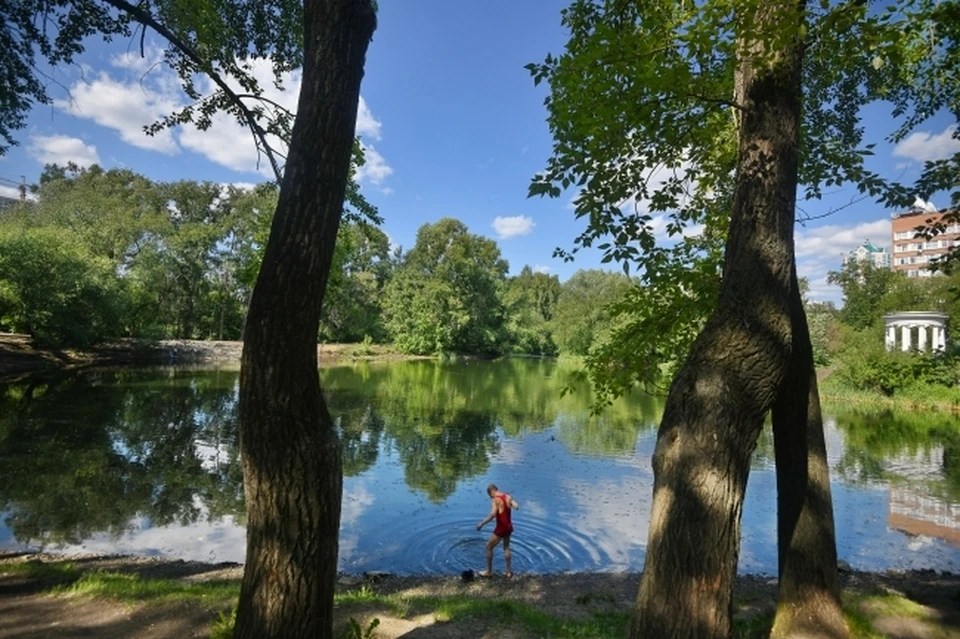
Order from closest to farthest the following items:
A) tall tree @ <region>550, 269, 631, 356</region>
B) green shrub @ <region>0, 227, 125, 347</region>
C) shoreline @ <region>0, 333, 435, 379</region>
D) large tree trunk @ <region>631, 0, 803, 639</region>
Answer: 1. large tree trunk @ <region>631, 0, 803, 639</region>
2. green shrub @ <region>0, 227, 125, 347</region>
3. shoreline @ <region>0, 333, 435, 379</region>
4. tall tree @ <region>550, 269, 631, 356</region>

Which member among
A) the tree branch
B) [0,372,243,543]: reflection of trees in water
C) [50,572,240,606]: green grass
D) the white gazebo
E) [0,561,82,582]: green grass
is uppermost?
the white gazebo

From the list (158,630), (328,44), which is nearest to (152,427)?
(158,630)

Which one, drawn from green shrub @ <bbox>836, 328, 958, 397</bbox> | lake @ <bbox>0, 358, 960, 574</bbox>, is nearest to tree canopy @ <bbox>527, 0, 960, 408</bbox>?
lake @ <bbox>0, 358, 960, 574</bbox>

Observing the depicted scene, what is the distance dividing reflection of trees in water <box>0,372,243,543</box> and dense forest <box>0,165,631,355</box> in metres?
11.9

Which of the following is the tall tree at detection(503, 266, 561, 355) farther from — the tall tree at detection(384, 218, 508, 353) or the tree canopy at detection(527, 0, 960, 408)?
the tree canopy at detection(527, 0, 960, 408)

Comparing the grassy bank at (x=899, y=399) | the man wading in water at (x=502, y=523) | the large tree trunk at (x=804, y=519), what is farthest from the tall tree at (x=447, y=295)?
the large tree trunk at (x=804, y=519)

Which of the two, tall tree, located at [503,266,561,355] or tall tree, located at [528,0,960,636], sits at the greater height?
tall tree, located at [503,266,561,355]

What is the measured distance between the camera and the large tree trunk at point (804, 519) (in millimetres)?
4508

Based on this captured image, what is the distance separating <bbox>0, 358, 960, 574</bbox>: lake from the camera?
9883mm

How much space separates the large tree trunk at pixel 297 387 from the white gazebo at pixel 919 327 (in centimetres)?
4307

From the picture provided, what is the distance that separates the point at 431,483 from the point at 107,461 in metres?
8.06

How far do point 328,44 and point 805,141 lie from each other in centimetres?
471

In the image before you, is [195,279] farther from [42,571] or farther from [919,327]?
[919,327]

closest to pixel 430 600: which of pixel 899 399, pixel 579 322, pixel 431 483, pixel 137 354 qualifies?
pixel 431 483
